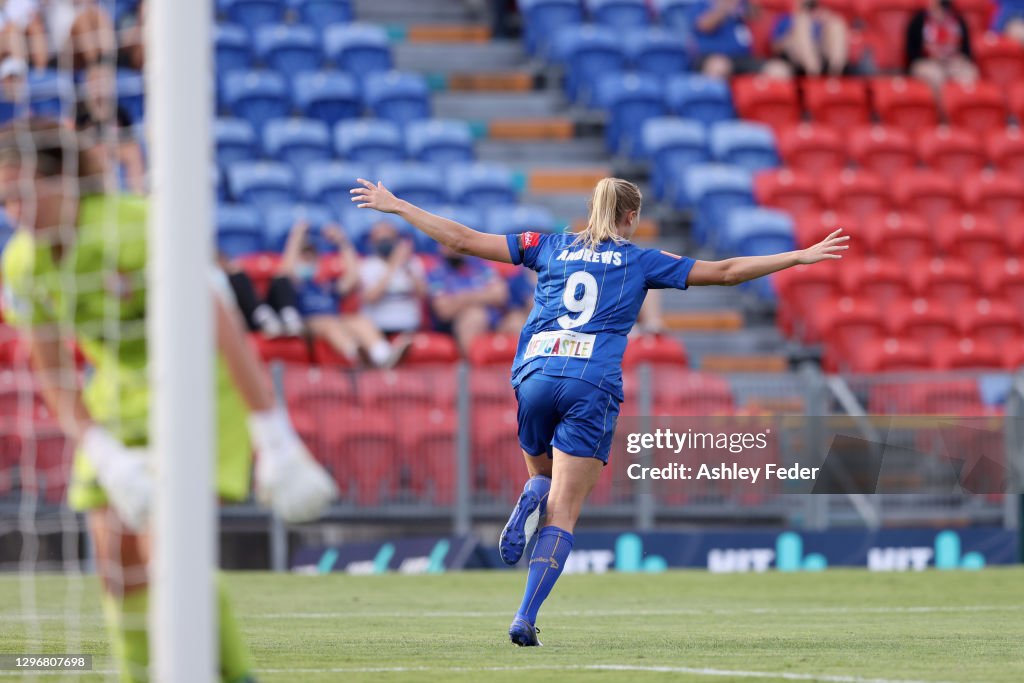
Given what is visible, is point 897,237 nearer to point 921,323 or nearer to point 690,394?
point 921,323

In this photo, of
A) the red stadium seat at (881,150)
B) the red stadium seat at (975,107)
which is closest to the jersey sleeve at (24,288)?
the red stadium seat at (881,150)

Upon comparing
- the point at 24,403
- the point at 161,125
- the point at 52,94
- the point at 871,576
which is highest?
the point at 52,94

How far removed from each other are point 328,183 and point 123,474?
12.2 meters

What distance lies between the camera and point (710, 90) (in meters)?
19.0

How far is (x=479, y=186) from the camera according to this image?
55.9 feet

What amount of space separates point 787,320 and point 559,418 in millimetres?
10158

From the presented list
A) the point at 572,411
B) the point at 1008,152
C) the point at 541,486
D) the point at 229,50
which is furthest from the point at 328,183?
the point at 572,411

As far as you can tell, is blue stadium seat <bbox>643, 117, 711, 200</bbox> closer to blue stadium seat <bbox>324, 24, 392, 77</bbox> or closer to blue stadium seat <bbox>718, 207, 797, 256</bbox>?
blue stadium seat <bbox>718, 207, 797, 256</bbox>

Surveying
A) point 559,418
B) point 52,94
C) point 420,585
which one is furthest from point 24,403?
point 559,418

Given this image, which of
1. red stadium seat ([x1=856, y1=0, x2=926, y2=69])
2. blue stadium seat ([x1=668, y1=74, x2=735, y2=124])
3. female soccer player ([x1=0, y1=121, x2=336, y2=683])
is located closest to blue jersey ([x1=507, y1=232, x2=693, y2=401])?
female soccer player ([x1=0, y1=121, x2=336, y2=683])

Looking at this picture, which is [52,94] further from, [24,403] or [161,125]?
[161,125]

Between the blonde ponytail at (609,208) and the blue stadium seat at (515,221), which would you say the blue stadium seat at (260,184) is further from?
the blonde ponytail at (609,208)

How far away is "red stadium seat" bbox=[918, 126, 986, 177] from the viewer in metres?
19.0

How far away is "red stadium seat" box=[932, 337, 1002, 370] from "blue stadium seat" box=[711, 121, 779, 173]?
3493 mm
